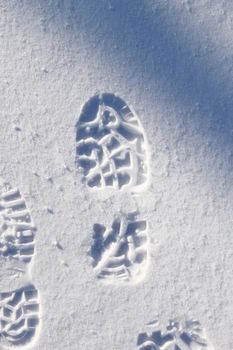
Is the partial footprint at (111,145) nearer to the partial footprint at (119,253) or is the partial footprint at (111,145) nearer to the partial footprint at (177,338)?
the partial footprint at (119,253)

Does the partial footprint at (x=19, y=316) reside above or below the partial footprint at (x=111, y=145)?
below

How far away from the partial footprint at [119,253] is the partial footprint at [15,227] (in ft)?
0.42

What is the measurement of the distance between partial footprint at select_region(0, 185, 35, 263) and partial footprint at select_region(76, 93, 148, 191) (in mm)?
140

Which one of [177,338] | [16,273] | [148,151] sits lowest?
[177,338]

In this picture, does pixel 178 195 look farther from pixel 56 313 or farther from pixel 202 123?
pixel 56 313

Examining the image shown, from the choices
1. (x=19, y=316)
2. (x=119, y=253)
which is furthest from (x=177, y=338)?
(x=19, y=316)

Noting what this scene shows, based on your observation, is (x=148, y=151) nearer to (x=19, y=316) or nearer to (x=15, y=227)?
(x=15, y=227)

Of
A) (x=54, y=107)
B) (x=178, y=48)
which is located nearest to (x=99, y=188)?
(x=54, y=107)

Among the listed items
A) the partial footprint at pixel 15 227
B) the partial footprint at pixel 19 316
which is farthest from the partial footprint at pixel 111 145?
the partial footprint at pixel 19 316

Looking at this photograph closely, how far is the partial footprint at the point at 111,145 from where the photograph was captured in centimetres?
139

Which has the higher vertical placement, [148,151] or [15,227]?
[148,151]

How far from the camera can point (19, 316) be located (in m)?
1.35

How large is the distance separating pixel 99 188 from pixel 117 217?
67 millimetres

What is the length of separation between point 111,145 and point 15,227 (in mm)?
246
